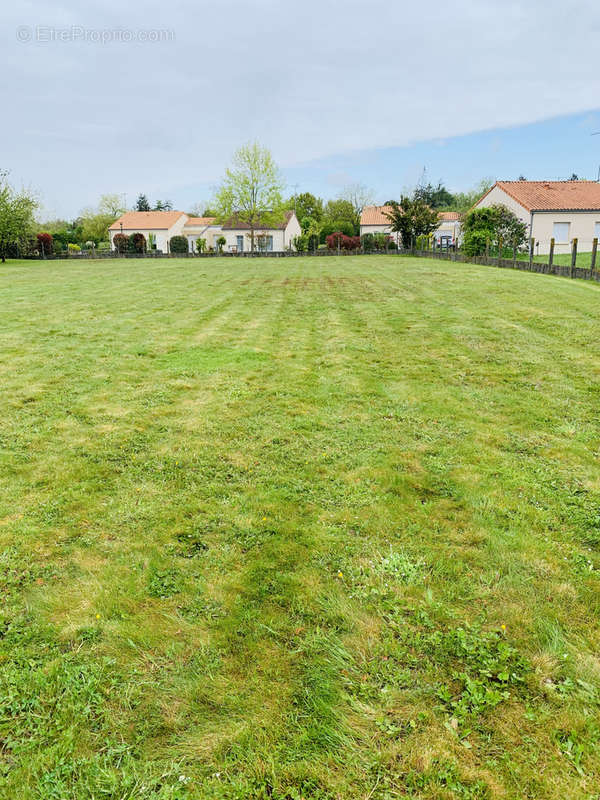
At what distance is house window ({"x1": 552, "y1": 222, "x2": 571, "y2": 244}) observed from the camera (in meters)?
31.0

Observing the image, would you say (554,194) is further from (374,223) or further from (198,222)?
(198,222)

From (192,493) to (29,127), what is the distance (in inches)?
1606

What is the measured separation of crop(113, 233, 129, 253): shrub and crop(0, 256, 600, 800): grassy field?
43206 millimetres

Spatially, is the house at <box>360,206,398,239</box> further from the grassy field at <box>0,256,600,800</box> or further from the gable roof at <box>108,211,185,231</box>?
the grassy field at <box>0,256,600,800</box>

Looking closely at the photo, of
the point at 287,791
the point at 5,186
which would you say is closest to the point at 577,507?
the point at 287,791

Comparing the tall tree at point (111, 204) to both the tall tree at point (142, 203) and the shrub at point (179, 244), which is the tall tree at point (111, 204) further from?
the shrub at point (179, 244)

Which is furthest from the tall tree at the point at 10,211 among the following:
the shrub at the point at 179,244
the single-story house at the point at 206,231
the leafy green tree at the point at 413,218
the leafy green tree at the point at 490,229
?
the leafy green tree at the point at 490,229

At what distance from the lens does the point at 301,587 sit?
254 centimetres

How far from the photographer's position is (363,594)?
2480mm

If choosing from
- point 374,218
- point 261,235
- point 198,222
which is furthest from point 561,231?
point 198,222

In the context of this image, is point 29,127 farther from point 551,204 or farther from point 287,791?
point 287,791

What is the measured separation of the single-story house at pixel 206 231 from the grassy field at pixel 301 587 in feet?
165

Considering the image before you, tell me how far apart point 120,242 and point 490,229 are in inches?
1305

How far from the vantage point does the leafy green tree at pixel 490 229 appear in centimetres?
2422
